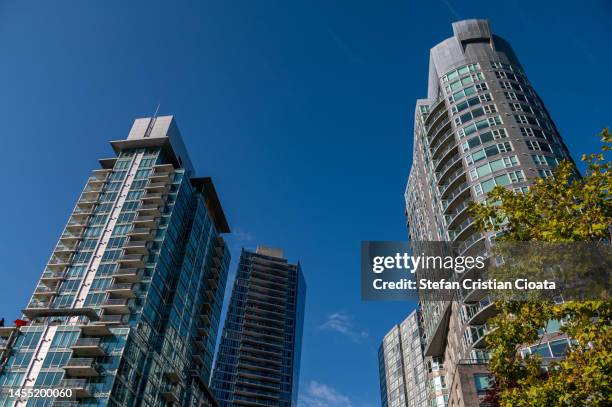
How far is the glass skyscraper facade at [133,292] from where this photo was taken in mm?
60750

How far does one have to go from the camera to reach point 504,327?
16281mm

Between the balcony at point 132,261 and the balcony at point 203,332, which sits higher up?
the balcony at point 132,261

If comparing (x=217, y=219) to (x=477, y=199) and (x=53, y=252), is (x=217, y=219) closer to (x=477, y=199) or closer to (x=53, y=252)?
(x=53, y=252)

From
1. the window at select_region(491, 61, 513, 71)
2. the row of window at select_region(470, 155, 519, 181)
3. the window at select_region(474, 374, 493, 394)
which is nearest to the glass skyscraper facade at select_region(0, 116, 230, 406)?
the window at select_region(474, 374, 493, 394)

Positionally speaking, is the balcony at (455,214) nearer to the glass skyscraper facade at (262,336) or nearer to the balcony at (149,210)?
the balcony at (149,210)

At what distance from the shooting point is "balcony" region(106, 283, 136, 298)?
2724 inches

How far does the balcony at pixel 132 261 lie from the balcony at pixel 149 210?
912cm

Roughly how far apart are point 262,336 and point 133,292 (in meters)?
91.6

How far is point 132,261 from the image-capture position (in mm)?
72812

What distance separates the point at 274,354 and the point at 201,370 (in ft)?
229

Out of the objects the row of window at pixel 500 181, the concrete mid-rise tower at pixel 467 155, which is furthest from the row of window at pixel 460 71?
the row of window at pixel 500 181

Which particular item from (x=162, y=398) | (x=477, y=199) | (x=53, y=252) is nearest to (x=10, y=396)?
(x=162, y=398)

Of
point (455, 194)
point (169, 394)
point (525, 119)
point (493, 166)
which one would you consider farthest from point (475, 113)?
point (169, 394)

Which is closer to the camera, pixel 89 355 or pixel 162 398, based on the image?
pixel 89 355
